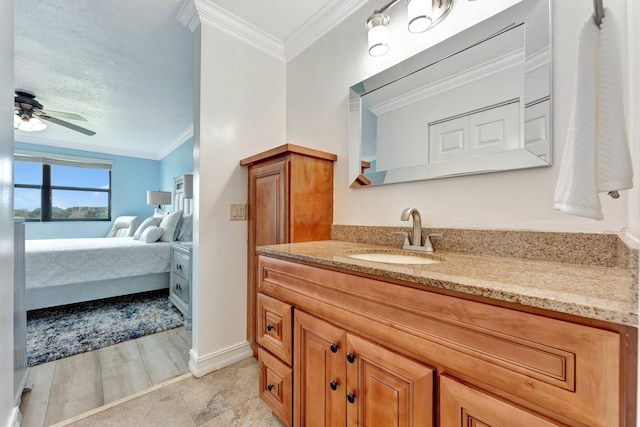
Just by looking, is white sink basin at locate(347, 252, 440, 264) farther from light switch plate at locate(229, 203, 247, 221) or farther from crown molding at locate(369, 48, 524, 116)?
light switch plate at locate(229, 203, 247, 221)

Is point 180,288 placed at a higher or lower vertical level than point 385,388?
lower

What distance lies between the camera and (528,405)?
1.69 feet

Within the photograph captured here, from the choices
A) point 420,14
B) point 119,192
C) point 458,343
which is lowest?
point 458,343

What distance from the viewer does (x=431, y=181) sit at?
1285 millimetres

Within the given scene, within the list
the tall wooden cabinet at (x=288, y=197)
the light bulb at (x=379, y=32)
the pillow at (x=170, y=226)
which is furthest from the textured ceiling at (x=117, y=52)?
the pillow at (x=170, y=226)

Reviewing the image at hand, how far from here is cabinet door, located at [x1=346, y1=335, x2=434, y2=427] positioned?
0.67 metres

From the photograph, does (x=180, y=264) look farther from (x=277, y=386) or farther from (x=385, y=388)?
(x=385, y=388)

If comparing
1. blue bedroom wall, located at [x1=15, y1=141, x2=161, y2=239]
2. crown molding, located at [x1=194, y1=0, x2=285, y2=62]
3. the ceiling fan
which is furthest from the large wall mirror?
blue bedroom wall, located at [x1=15, y1=141, x2=161, y2=239]

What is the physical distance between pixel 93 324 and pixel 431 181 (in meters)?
3.16

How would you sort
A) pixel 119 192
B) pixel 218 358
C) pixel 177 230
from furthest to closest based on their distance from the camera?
pixel 119 192, pixel 177 230, pixel 218 358

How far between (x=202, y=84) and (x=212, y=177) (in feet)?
2.03

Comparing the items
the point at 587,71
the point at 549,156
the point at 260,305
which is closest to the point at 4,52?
the point at 260,305

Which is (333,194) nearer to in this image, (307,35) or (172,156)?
(307,35)

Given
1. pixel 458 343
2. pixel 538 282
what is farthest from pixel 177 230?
pixel 538 282
